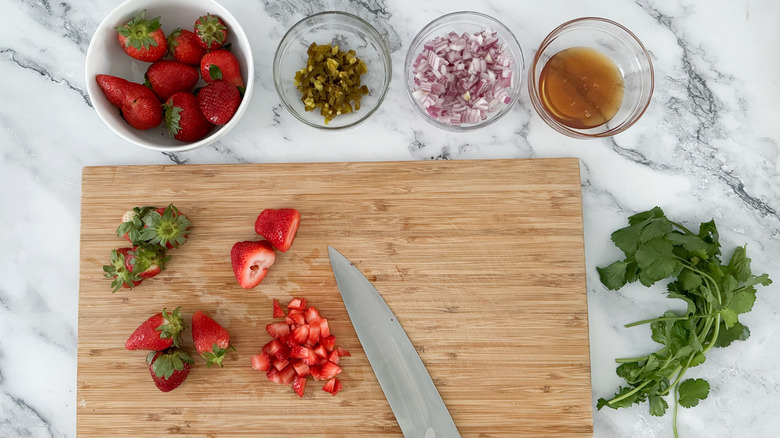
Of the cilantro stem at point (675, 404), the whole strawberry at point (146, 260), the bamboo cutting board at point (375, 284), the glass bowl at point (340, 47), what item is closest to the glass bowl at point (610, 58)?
the bamboo cutting board at point (375, 284)

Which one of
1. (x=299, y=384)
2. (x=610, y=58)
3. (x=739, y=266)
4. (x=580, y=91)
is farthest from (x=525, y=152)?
(x=299, y=384)

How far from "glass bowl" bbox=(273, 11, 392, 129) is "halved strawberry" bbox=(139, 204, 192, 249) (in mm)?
391

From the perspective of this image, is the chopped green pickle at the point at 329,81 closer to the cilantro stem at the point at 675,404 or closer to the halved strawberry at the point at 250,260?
the halved strawberry at the point at 250,260

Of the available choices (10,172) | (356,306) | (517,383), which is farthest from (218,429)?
(10,172)

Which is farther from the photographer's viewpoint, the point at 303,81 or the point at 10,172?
the point at 10,172

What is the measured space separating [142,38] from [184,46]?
92 mm

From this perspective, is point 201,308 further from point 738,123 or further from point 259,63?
point 738,123

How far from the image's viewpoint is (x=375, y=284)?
54.1 inches

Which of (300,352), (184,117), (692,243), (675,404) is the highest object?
(184,117)

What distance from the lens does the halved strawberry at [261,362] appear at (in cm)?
133

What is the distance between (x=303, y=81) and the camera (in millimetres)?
1337

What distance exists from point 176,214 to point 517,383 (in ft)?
3.11

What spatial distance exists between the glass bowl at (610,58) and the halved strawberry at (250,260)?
0.77 metres

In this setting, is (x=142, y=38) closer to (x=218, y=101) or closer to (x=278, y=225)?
(x=218, y=101)
